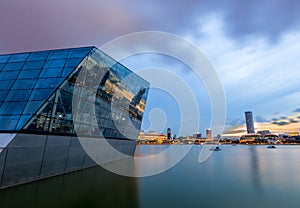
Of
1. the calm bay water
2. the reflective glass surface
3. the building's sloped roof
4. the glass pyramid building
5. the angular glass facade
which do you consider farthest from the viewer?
the reflective glass surface

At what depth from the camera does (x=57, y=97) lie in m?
17.0

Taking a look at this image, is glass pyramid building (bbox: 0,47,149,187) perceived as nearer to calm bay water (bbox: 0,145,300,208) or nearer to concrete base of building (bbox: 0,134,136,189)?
concrete base of building (bbox: 0,134,136,189)

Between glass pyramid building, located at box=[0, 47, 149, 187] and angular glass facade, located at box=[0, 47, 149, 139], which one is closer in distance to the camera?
glass pyramid building, located at box=[0, 47, 149, 187]

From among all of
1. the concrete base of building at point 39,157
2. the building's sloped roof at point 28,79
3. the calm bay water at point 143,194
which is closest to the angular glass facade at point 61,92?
the building's sloped roof at point 28,79

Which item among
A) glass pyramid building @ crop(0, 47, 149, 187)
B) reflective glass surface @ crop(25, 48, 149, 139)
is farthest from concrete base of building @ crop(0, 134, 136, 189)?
reflective glass surface @ crop(25, 48, 149, 139)

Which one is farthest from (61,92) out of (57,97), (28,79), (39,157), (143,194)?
(143,194)

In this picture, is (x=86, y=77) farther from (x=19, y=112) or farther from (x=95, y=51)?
(x=19, y=112)

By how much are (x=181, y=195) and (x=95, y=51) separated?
54.6ft

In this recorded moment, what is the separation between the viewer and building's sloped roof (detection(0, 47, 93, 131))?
15320mm

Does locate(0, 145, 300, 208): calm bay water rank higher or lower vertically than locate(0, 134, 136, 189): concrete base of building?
lower

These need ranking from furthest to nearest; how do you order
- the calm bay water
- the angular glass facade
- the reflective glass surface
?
the reflective glass surface < the angular glass facade < the calm bay water

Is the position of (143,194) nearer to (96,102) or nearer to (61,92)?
(61,92)

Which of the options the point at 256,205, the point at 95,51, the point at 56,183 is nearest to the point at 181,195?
the point at 256,205

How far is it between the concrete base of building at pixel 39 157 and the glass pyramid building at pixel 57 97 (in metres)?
0.09
